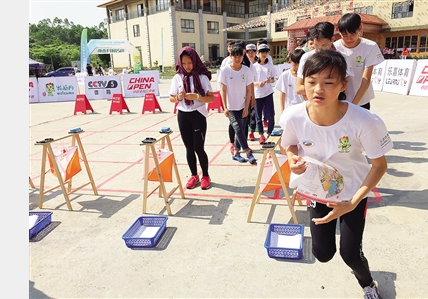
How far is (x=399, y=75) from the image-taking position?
42.6 feet

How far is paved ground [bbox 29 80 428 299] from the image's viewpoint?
2611mm

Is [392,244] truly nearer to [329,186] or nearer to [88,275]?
[329,186]

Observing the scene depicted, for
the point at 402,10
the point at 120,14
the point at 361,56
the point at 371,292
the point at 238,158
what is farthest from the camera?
the point at 120,14

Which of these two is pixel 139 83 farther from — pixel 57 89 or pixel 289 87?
pixel 289 87

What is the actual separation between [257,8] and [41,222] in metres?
48.6

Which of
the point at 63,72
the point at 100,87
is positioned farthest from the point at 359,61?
the point at 63,72

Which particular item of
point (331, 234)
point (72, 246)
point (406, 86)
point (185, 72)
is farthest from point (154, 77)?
point (331, 234)

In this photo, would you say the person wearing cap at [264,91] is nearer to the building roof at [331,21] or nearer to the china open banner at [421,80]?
the china open banner at [421,80]

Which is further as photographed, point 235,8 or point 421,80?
point 235,8

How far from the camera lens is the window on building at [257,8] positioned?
45562 millimetres

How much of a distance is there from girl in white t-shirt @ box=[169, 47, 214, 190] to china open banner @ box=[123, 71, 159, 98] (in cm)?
1281

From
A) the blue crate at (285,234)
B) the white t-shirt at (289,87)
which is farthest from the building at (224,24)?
the blue crate at (285,234)

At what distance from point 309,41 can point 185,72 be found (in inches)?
62.2

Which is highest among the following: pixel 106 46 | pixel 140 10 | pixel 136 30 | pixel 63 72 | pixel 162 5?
pixel 140 10
